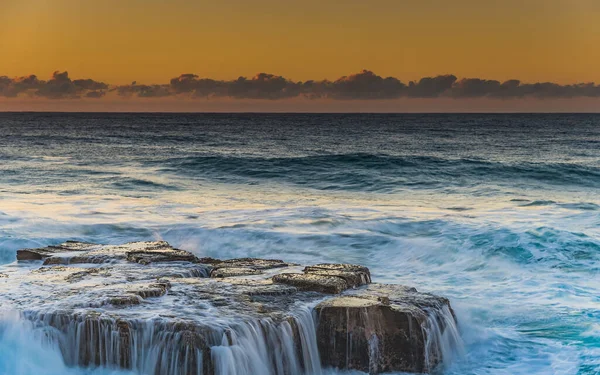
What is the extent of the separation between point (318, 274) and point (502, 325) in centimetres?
274

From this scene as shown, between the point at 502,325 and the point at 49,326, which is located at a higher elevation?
the point at 49,326

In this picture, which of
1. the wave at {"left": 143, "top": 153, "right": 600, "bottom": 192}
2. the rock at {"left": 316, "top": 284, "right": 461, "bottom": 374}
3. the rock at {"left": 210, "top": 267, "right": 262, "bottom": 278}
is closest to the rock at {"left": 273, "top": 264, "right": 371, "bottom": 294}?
the rock at {"left": 316, "top": 284, "right": 461, "bottom": 374}

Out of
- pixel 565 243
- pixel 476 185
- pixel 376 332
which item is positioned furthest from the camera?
pixel 476 185

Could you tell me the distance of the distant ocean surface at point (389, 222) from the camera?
8.70 m

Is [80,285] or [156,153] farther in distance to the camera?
[156,153]

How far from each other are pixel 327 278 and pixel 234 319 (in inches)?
68.3

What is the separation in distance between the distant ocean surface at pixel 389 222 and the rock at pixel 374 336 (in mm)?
685

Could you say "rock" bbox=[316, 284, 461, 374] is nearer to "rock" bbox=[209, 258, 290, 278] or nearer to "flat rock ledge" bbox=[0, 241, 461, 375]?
"flat rock ledge" bbox=[0, 241, 461, 375]

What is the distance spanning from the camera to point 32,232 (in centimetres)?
1458

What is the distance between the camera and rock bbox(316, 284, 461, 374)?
706 cm

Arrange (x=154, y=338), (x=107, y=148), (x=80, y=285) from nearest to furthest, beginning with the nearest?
1. (x=154, y=338)
2. (x=80, y=285)
3. (x=107, y=148)

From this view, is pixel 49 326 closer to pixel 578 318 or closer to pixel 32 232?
pixel 578 318

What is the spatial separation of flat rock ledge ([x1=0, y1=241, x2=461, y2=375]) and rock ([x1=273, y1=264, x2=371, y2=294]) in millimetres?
13

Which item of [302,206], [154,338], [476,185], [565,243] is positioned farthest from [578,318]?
[476,185]
